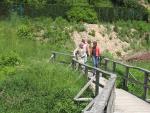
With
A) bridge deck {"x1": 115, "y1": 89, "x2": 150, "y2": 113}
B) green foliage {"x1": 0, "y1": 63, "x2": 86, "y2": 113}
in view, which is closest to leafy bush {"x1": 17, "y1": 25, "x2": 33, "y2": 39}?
green foliage {"x1": 0, "y1": 63, "x2": 86, "y2": 113}

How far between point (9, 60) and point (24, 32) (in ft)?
43.3

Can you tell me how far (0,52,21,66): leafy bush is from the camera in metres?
31.4

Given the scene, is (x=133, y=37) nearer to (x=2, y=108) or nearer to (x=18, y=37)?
(x=18, y=37)

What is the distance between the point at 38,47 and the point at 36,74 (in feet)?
60.5

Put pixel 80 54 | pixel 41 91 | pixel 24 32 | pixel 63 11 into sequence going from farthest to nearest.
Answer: pixel 63 11, pixel 24 32, pixel 80 54, pixel 41 91

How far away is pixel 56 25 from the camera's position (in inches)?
1930

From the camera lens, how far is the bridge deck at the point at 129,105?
15671 mm

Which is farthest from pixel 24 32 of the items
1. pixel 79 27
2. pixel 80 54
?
pixel 80 54

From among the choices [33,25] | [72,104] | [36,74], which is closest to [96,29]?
[33,25]

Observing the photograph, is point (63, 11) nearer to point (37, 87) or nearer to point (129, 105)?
point (37, 87)

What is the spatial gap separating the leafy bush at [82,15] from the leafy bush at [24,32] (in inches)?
291

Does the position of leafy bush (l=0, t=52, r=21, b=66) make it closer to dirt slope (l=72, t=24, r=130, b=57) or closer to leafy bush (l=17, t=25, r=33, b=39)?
leafy bush (l=17, t=25, r=33, b=39)

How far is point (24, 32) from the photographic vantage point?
45000 mm

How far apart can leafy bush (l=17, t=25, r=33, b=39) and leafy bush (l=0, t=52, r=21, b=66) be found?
11.4 m
